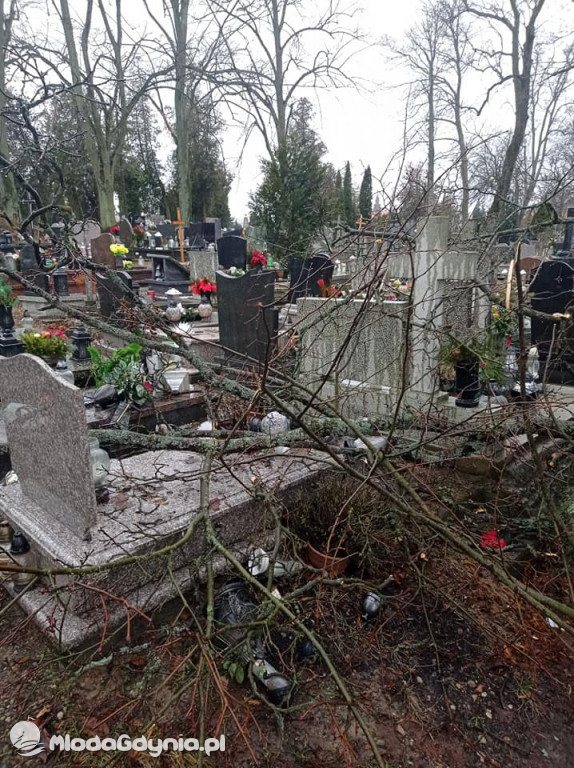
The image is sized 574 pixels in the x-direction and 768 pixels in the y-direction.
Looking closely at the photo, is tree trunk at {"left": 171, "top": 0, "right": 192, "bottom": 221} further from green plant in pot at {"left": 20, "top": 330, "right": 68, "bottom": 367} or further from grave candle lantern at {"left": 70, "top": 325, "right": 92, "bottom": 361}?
green plant in pot at {"left": 20, "top": 330, "right": 68, "bottom": 367}

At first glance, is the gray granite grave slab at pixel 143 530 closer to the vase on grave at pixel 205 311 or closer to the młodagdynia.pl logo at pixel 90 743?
the młodagdynia.pl logo at pixel 90 743

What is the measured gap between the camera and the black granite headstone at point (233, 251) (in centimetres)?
1223

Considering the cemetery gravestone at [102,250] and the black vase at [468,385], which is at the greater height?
the cemetery gravestone at [102,250]

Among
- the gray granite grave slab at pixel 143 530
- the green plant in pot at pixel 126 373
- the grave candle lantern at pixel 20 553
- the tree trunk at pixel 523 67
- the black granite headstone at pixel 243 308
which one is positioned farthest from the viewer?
the tree trunk at pixel 523 67

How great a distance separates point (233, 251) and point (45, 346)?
7.45 m

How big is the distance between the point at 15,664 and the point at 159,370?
10.0 ft

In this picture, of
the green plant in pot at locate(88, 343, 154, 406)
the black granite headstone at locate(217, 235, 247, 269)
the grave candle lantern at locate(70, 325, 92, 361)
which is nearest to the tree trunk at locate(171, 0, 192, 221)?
the black granite headstone at locate(217, 235, 247, 269)

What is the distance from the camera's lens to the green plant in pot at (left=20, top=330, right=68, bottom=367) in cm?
554

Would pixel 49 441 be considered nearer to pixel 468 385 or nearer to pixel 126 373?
pixel 126 373

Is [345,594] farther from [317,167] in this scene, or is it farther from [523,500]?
[317,167]

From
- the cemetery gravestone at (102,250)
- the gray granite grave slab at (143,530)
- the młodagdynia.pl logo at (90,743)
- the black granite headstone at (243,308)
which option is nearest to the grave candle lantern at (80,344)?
the black granite headstone at (243,308)

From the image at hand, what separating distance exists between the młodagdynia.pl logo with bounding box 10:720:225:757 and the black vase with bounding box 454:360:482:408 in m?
3.30

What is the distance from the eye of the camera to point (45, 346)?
220 inches

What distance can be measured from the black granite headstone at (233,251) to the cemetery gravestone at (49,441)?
32.5 feet
